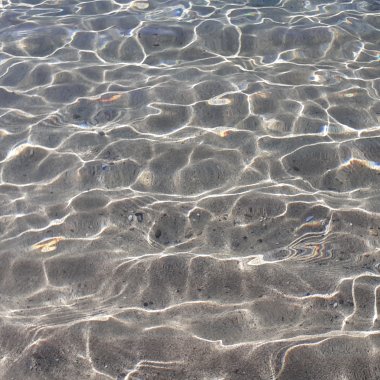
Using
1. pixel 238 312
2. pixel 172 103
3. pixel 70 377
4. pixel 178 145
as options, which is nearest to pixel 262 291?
pixel 238 312

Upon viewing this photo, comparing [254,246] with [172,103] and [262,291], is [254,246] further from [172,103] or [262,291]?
[172,103]

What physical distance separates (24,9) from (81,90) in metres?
3.40

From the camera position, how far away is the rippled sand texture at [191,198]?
2914mm

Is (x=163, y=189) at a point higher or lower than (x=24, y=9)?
lower

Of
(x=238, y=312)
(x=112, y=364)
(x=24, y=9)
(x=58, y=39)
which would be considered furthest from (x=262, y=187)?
(x=24, y=9)

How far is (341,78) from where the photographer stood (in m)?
5.97

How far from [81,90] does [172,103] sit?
131 cm

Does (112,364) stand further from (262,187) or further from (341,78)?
(341,78)

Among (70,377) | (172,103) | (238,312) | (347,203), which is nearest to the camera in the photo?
(70,377)

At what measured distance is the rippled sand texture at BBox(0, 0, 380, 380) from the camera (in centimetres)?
291

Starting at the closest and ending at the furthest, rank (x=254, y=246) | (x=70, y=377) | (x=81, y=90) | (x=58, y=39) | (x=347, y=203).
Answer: (x=70, y=377)
(x=254, y=246)
(x=347, y=203)
(x=81, y=90)
(x=58, y=39)

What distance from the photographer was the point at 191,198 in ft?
14.1

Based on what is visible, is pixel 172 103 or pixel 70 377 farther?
pixel 172 103

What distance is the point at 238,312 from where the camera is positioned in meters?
3.16
